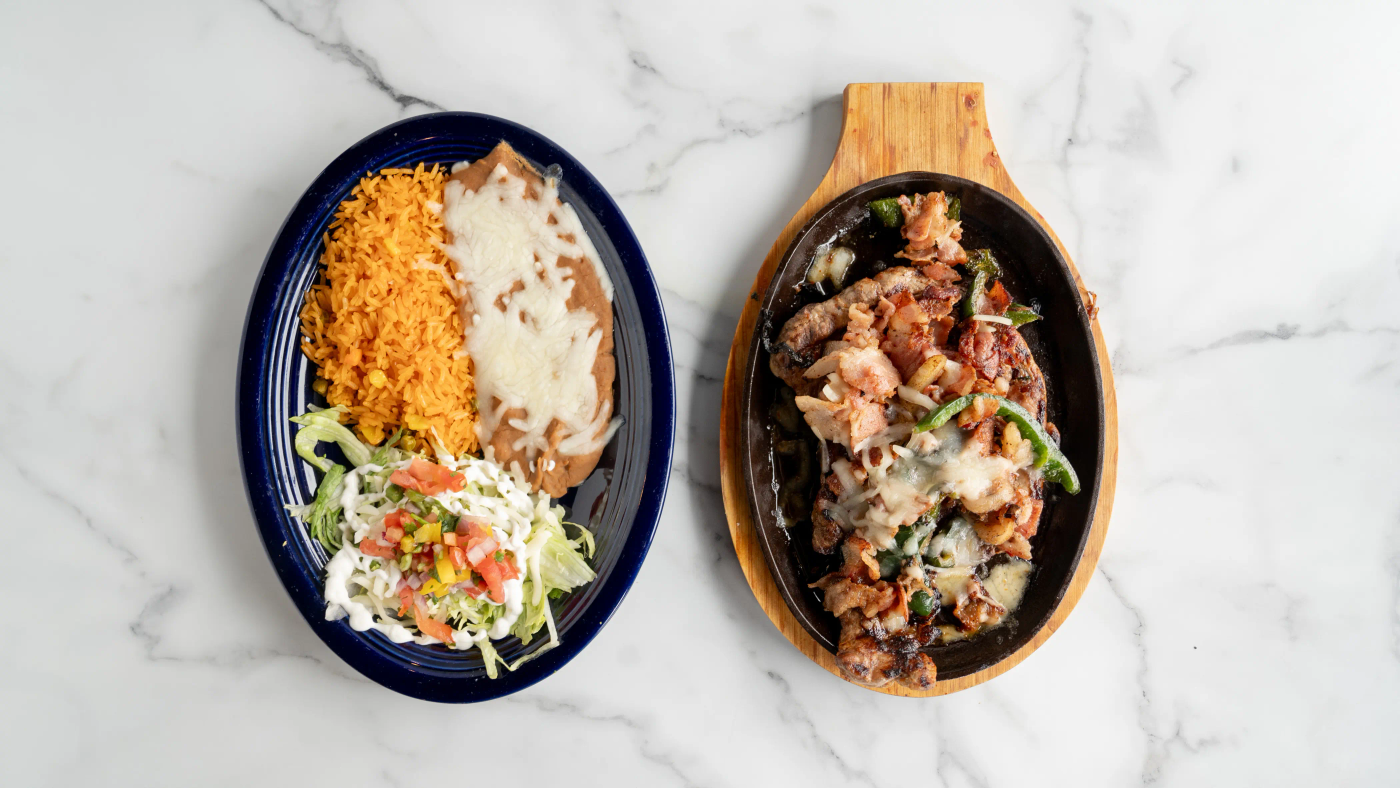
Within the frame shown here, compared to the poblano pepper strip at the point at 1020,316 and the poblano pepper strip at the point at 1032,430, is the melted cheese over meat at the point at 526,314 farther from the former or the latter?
the poblano pepper strip at the point at 1020,316

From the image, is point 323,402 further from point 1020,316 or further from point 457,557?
point 1020,316

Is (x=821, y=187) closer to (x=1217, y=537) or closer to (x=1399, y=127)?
(x=1217, y=537)

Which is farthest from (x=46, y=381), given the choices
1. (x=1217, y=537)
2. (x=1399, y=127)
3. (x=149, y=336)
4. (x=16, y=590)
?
(x=1399, y=127)

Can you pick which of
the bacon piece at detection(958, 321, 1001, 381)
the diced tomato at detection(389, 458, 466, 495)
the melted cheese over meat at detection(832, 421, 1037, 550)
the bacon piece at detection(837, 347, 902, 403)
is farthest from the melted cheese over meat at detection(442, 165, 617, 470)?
the bacon piece at detection(958, 321, 1001, 381)

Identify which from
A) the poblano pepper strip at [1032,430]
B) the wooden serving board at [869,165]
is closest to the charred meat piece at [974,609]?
the wooden serving board at [869,165]

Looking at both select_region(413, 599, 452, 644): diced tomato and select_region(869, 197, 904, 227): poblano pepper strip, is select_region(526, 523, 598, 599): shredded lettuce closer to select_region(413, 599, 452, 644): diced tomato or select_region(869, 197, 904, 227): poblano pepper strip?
select_region(413, 599, 452, 644): diced tomato

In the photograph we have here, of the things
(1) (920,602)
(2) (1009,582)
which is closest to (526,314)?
(1) (920,602)

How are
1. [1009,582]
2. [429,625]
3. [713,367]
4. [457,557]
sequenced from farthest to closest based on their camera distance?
[713,367] < [1009,582] < [429,625] < [457,557]
